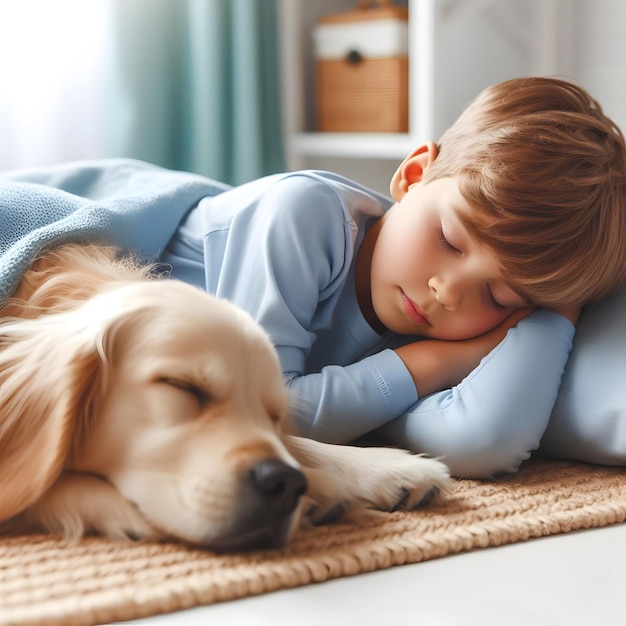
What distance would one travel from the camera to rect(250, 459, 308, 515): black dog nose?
73cm

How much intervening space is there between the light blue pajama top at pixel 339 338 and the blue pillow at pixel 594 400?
0.03 meters

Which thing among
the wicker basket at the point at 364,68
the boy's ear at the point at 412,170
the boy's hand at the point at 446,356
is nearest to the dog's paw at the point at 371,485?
the boy's hand at the point at 446,356

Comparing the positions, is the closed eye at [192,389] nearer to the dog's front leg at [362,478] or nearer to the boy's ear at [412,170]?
the dog's front leg at [362,478]

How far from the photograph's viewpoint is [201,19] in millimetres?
2203

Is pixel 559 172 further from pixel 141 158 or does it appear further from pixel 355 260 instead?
pixel 141 158

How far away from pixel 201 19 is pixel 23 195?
1.20 meters

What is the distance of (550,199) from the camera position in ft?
3.76

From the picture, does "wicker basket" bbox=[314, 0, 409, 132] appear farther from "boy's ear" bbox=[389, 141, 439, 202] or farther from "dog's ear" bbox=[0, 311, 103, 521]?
"dog's ear" bbox=[0, 311, 103, 521]

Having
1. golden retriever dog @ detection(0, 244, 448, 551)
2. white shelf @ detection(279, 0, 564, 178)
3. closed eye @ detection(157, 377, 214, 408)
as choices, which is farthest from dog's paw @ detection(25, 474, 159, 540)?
white shelf @ detection(279, 0, 564, 178)

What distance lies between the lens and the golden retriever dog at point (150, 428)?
746 millimetres

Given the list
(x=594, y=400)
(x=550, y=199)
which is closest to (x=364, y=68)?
(x=550, y=199)

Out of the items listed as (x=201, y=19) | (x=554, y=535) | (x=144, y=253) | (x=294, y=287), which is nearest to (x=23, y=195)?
(x=144, y=253)

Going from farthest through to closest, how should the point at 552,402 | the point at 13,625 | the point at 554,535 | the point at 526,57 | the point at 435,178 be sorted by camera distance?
the point at 526,57, the point at 435,178, the point at 552,402, the point at 554,535, the point at 13,625

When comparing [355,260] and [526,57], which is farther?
[526,57]
